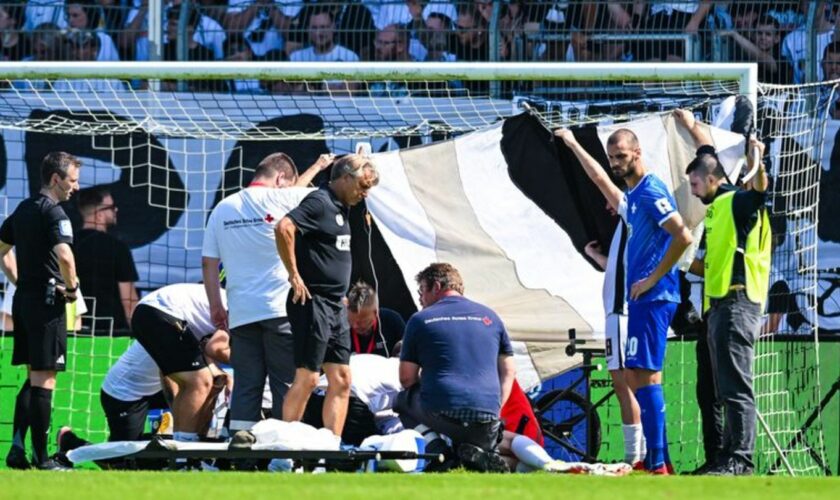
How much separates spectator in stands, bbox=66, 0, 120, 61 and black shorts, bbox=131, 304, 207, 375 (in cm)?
473

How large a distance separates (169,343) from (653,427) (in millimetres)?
3210

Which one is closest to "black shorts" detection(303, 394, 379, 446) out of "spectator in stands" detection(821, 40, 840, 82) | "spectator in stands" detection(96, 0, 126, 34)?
"spectator in stands" detection(821, 40, 840, 82)

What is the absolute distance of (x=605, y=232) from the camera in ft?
37.0

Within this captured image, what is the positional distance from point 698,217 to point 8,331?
5.86m

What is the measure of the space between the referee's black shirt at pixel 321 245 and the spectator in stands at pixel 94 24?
531cm

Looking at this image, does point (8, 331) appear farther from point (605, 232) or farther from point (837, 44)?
point (837, 44)

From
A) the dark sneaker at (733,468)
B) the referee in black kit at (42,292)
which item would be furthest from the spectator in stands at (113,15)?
the dark sneaker at (733,468)

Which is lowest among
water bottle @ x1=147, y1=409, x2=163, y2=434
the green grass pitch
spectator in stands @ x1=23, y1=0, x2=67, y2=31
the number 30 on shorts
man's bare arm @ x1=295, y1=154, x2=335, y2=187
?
water bottle @ x1=147, y1=409, x2=163, y2=434

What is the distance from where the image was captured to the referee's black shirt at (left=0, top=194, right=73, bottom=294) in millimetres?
10125

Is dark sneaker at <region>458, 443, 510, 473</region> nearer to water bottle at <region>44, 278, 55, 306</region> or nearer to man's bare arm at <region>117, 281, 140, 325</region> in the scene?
water bottle at <region>44, 278, 55, 306</region>

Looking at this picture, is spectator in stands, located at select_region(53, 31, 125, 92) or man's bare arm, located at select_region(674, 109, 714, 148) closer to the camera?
man's bare arm, located at select_region(674, 109, 714, 148)

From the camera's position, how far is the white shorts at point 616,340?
Answer: 9.41 m

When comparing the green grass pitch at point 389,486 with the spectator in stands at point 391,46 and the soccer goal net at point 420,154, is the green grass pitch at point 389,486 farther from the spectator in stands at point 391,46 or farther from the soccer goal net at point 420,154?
the spectator in stands at point 391,46

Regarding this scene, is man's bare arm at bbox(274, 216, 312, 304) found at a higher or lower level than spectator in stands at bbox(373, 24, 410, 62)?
lower
